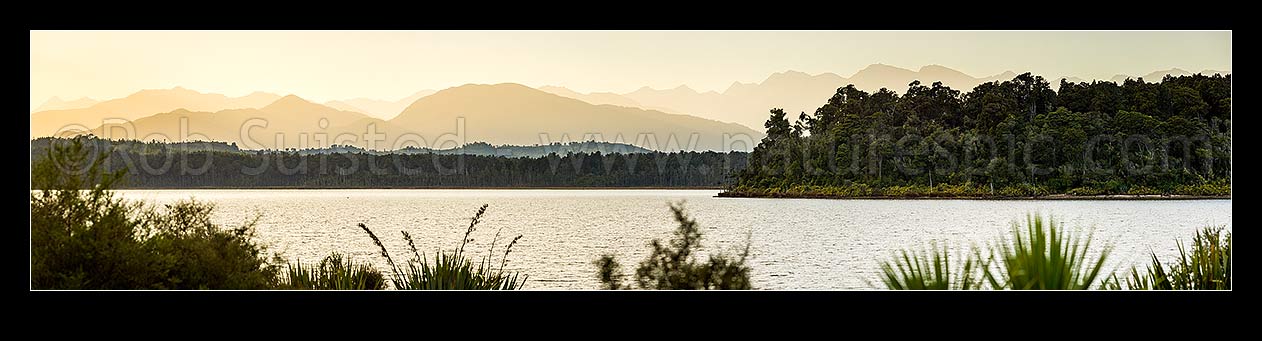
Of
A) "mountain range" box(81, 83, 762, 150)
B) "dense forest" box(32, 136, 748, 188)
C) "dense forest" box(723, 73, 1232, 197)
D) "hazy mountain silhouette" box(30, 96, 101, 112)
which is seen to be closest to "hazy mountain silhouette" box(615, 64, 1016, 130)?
"dense forest" box(723, 73, 1232, 197)

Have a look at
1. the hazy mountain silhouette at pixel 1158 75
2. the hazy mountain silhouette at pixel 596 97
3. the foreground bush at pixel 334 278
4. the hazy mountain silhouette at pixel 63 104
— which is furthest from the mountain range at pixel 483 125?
the foreground bush at pixel 334 278

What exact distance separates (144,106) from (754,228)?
101 feet

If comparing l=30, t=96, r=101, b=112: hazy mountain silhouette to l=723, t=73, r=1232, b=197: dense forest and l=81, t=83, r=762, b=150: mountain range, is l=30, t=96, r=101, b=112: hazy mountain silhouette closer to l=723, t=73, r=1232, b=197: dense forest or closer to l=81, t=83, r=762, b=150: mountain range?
l=81, t=83, r=762, b=150: mountain range

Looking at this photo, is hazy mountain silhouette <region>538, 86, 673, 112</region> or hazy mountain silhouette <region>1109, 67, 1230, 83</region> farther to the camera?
hazy mountain silhouette <region>538, 86, 673, 112</region>

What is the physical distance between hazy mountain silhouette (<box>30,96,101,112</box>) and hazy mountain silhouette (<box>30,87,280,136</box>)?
0.91 feet

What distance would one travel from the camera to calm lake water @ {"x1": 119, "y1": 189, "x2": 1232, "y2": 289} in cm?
2603

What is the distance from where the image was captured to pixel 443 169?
5456cm

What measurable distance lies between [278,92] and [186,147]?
12518 mm

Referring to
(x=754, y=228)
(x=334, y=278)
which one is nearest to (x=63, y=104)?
(x=754, y=228)

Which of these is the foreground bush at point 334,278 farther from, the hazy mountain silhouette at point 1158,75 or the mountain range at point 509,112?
the hazy mountain silhouette at point 1158,75

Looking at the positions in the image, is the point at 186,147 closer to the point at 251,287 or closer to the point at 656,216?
the point at 656,216

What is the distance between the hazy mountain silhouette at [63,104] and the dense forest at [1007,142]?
2830 centimetres

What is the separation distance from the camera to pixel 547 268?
2361 cm

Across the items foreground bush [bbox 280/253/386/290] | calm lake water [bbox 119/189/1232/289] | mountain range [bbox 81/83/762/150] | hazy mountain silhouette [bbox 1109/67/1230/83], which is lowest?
calm lake water [bbox 119/189/1232/289]
